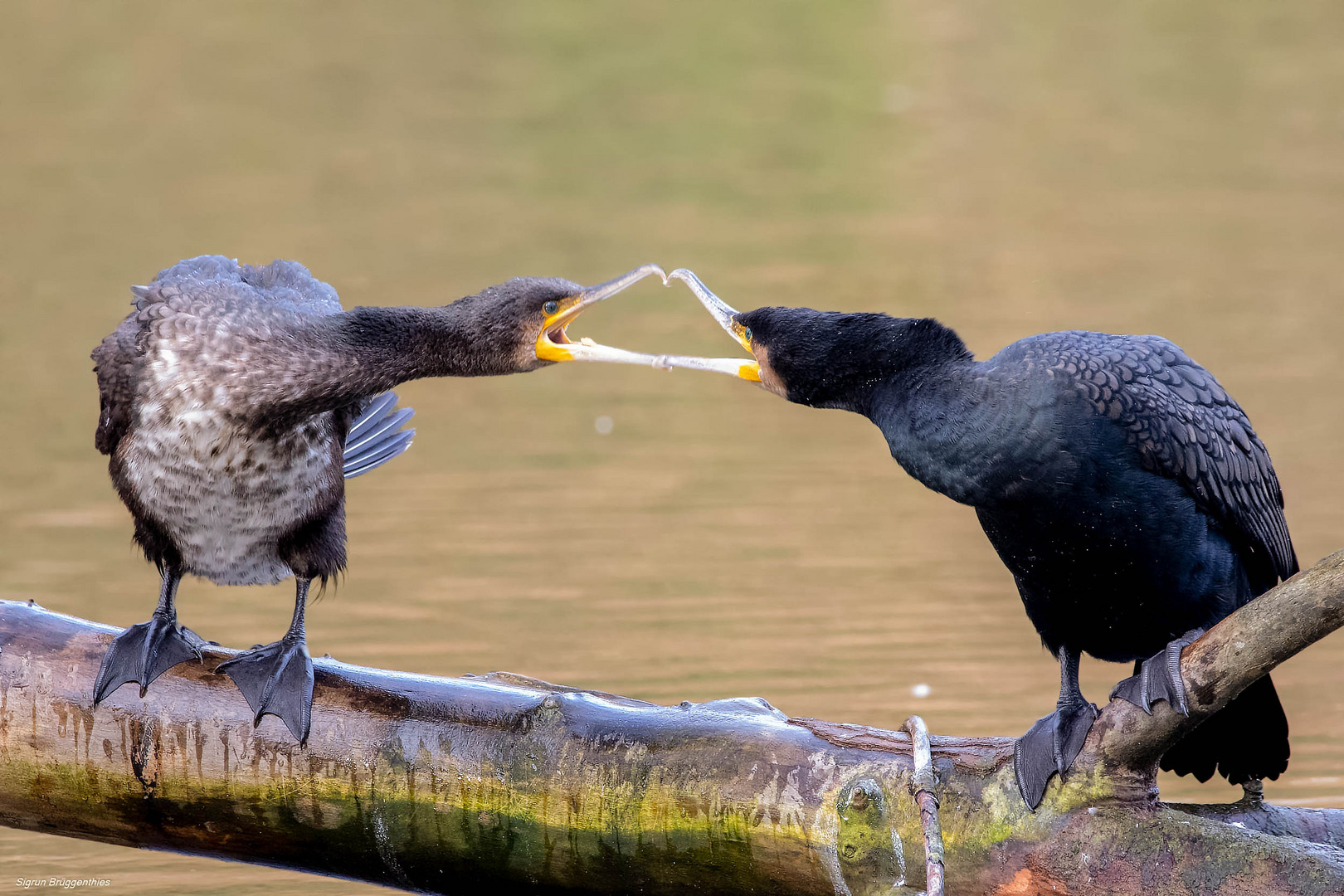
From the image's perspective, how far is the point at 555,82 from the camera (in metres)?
14.8

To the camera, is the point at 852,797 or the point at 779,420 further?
the point at 779,420

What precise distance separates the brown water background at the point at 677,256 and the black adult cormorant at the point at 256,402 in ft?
2.91

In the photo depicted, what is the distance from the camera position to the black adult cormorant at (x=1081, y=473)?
3.46m

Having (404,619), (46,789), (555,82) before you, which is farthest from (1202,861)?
(555,82)

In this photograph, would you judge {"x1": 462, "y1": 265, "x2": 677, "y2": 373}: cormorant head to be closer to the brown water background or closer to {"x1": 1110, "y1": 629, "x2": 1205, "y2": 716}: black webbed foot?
{"x1": 1110, "y1": 629, "x2": 1205, "y2": 716}: black webbed foot

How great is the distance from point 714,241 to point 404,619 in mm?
5257

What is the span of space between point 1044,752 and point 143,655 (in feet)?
6.64

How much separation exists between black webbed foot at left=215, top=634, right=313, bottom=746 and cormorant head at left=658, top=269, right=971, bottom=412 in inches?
49.9

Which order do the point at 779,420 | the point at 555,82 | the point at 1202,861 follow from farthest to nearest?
the point at 555,82
the point at 779,420
the point at 1202,861

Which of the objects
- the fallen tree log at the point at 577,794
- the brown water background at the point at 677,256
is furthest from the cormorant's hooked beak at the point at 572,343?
the brown water background at the point at 677,256

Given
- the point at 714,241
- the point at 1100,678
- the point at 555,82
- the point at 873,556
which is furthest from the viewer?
the point at 555,82

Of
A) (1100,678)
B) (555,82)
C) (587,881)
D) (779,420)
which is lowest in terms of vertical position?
(587,881)

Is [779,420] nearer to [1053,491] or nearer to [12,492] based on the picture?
[12,492]

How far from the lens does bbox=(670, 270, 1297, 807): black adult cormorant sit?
3.46 metres
